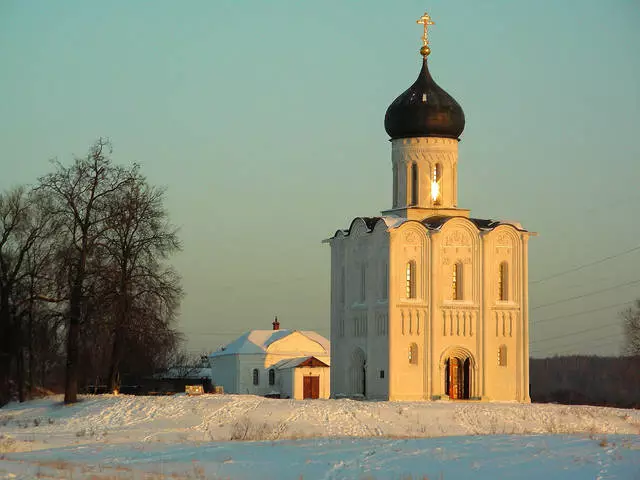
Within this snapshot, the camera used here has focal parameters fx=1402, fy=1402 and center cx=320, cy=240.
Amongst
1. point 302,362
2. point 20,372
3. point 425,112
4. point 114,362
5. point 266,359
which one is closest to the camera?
point 114,362

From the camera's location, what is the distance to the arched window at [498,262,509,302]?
51125 millimetres

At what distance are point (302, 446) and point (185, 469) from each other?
419cm

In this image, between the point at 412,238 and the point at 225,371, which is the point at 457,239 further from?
the point at 225,371

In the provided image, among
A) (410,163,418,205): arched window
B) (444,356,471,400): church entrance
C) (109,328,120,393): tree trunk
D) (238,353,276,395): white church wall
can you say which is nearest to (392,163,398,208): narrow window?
(410,163,418,205): arched window

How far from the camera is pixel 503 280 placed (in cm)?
5122

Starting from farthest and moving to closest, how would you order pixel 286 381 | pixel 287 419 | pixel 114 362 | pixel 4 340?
1. pixel 286 381
2. pixel 4 340
3. pixel 114 362
4. pixel 287 419

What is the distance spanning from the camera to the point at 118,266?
45.2m

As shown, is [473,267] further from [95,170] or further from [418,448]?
[418,448]

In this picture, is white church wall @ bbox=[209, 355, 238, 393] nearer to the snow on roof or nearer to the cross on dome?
the snow on roof

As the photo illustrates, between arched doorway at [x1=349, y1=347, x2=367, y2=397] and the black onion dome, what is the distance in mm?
8256

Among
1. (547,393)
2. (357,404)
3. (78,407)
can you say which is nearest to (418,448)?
(357,404)

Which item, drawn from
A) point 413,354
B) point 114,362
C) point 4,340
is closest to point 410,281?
point 413,354

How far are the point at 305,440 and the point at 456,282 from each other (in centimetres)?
1932

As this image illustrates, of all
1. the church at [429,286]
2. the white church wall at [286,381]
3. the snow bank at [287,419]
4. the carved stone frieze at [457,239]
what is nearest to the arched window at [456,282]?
the church at [429,286]
